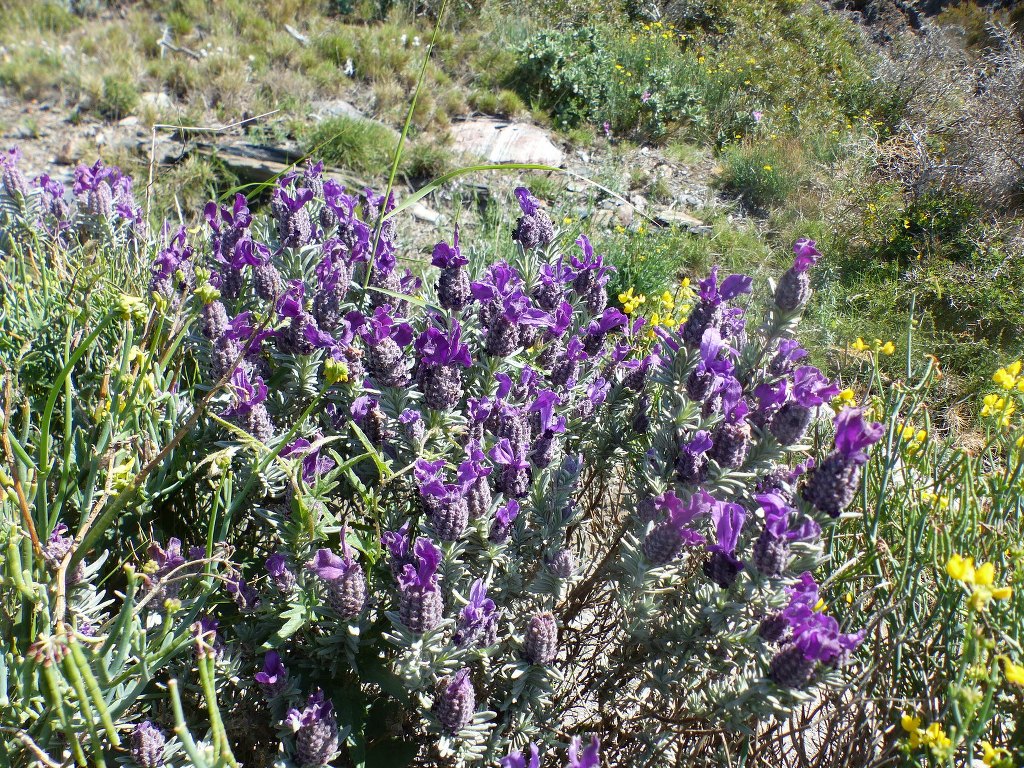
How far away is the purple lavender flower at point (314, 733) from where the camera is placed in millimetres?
1205

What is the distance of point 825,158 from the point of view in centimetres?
654

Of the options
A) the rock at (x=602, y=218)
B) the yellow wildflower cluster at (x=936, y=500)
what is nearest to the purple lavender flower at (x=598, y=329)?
the yellow wildflower cluster at (x=936, y=500)

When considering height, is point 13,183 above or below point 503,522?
below

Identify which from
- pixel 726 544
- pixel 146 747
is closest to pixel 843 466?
pixel 726 544

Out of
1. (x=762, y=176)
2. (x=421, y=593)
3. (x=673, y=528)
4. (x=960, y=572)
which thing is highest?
(x=960, y=572)

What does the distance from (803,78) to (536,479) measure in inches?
335

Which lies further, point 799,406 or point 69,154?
point 69,154

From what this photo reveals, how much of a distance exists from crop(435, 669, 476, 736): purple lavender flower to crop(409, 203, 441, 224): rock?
13.2 feet

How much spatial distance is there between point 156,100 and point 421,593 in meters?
7.21

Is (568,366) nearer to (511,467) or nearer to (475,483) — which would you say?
(511,467)

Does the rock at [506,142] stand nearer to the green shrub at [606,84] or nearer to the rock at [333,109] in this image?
the green shrub at [606,84]

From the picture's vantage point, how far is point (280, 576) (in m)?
1.33

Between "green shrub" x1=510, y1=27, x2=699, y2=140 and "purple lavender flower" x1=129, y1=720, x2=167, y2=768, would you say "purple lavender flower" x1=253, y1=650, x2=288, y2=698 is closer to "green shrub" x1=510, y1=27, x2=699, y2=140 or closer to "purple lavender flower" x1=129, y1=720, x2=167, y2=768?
"purple lavender flower" x1=129, y1=720, x2=167, y2=768

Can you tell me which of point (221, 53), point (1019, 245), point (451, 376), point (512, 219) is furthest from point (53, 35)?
point (1019, 245)
